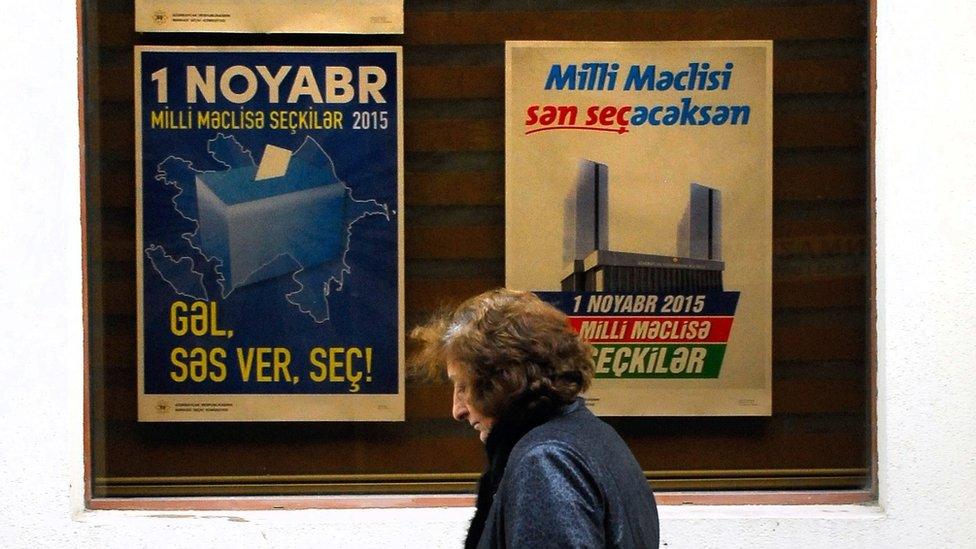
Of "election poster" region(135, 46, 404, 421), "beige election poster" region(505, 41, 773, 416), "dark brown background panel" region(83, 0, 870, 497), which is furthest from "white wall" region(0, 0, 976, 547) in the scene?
"beige election poster" region(505, 41, 773, 416)

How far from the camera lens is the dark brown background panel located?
490 cm

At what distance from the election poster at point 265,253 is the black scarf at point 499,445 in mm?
2123

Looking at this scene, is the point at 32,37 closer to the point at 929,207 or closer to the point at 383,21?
the point at 383,21

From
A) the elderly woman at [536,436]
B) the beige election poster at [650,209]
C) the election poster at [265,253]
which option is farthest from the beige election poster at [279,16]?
the elderly woman at [536,436]

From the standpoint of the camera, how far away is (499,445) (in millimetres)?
2811

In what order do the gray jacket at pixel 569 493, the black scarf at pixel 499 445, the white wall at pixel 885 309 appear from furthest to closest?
1. the white wall at pixel 885 309
2. the black scarf at pixel 499 445
3. the gray jacket at pixel 569 493

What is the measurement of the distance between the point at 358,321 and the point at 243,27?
3.89ft

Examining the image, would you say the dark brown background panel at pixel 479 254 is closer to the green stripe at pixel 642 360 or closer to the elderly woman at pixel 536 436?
the green stripe at pixel 642 360

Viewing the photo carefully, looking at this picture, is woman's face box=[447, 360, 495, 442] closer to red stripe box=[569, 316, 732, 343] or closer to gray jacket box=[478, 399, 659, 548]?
gray jacket box=[478, 399, 659, 548]

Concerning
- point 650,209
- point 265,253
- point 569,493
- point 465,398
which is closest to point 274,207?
point 265,253

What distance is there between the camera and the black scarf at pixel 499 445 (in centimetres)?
277

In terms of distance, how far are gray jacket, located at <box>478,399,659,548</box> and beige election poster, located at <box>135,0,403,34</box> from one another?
250cm

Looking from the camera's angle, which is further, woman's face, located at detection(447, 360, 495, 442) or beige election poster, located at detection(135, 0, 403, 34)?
beige election poster, located at detection(135, 0, 403, 34)

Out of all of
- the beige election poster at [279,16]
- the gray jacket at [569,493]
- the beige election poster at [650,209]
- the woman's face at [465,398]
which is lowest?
the gray jacket at [569,493]
